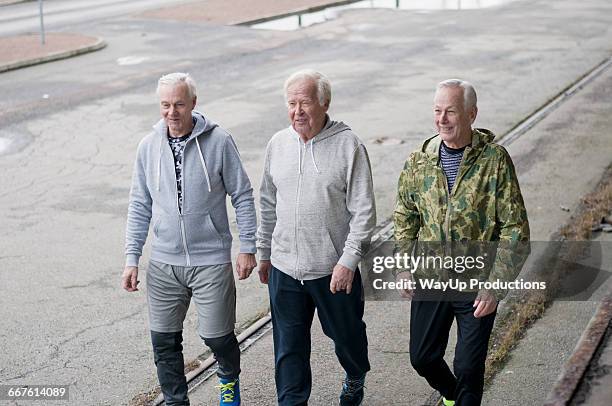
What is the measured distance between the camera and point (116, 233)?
9.38 m

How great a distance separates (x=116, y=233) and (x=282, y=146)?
454 centimetres

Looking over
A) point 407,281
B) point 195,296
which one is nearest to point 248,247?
point 195,296

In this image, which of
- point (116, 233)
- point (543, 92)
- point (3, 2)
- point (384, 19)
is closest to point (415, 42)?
point (384, 19)

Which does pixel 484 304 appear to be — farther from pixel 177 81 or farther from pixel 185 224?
pixel 177 81

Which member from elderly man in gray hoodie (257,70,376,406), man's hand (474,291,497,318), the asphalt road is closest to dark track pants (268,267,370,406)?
elderly man in gray hoodie (257,70,376,406)

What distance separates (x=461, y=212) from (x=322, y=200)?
0.72 meters

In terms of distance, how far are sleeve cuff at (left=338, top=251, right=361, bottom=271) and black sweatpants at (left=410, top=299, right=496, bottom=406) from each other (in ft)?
1.14

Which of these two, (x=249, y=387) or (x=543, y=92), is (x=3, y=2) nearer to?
(x=543, y=92)

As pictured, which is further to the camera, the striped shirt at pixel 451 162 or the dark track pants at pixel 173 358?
the dark track pants at pixel 173 358

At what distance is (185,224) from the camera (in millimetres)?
5281

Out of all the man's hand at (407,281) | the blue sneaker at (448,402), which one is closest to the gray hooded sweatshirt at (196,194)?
the man's hand at (407,281)

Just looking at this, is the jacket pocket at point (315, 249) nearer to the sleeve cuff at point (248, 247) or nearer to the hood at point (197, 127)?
the sleeve cuff at point (248, 247)

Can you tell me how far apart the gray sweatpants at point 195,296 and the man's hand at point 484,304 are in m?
1.35

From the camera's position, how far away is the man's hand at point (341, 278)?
502cm
